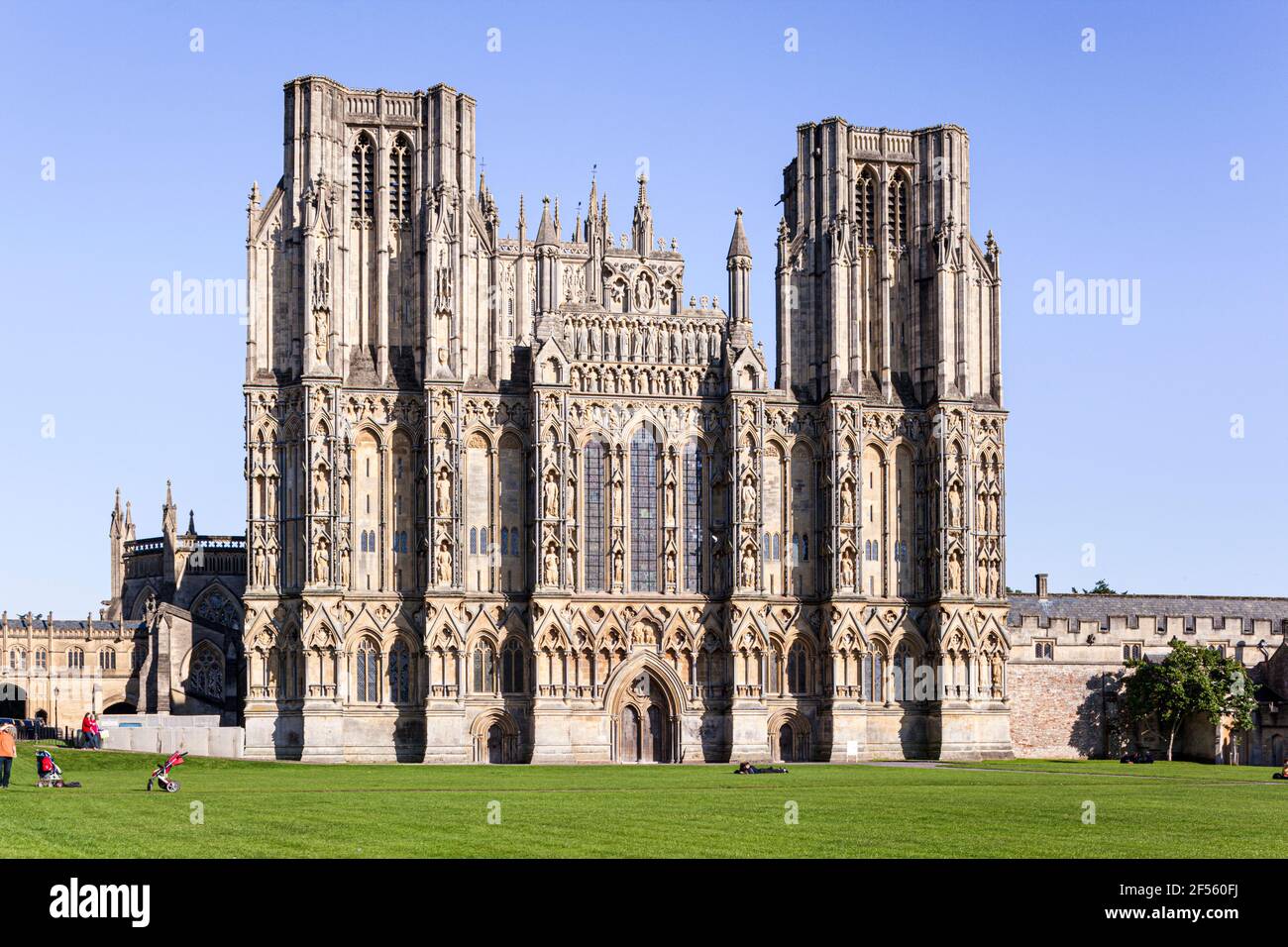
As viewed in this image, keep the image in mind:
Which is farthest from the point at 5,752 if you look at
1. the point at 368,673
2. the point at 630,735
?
the point at 630,735

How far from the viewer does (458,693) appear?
295 ft

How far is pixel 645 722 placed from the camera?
93.1m

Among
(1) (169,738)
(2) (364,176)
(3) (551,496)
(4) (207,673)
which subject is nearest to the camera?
(1) (169,738)

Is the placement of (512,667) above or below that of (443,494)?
below

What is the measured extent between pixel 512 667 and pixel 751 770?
21.5 m

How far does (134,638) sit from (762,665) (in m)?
49.6

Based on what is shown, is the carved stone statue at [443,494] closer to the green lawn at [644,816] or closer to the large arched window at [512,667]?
the large arched window at [512,667]

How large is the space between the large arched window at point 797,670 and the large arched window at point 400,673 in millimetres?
19258

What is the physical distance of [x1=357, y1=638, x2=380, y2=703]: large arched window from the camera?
90250 millimetres

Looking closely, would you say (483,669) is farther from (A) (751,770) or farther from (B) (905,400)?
(B) (905,400)

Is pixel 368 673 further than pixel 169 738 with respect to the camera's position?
Yes
